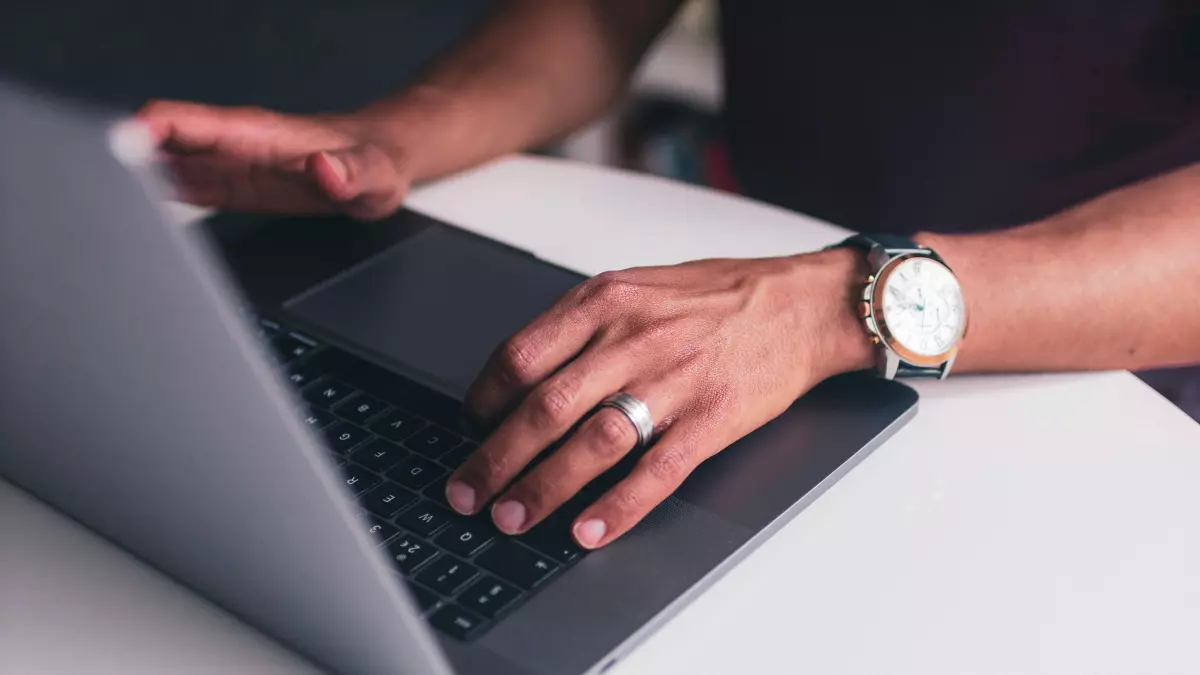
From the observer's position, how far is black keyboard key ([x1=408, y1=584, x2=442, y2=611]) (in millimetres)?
557

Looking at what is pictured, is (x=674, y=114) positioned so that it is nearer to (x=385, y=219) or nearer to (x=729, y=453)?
(x=385, y=219)

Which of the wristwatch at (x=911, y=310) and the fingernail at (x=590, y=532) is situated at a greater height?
the wristwatch at (x=911, y=310)

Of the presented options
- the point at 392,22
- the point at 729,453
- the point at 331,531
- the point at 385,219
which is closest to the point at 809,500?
the point at 729,453

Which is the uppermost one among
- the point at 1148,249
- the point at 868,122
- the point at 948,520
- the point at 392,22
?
the point at 392,22

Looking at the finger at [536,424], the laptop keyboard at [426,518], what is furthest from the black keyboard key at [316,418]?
the finger at [536,424]

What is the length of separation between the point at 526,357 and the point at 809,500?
0.59 feet

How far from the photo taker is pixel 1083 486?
2.26 feet

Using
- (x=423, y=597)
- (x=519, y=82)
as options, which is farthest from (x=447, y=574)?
(x=519, y=82)

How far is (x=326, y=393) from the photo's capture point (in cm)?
72

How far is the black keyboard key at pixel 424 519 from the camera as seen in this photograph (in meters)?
0.61

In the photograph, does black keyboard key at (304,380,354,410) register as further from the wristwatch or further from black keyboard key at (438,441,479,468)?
the wristwatch

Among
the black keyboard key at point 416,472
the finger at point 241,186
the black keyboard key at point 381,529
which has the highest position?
the finger at point 241,186

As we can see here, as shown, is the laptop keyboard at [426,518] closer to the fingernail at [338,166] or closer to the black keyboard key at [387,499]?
the black keyboard key at [387,499]

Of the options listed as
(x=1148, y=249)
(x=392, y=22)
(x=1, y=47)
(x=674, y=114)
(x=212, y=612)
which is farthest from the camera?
(x=674, y=114)
